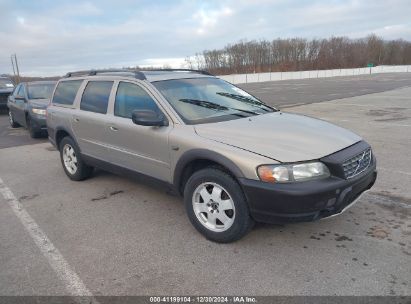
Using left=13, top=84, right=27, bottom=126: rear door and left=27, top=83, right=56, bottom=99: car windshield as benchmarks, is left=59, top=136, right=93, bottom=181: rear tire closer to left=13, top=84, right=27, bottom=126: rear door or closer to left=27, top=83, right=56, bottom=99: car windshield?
left=13, top=84, right=27, bottom=126: rear door

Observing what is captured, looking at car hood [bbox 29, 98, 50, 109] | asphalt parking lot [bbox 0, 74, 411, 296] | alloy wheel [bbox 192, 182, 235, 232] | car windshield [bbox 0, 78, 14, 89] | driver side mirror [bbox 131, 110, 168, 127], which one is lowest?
asphalt parking lot [bbox 0, 74, 411, 296]

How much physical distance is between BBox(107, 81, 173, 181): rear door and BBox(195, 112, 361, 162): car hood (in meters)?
0.57

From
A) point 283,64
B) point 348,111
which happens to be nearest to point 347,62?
point 283,64

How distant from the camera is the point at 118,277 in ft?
10.2

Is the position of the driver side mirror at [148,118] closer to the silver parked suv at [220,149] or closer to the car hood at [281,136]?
the silver parked suv at [220,149]

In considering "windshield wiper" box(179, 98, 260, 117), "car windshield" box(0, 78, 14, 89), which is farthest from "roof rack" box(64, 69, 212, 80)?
"car windshield" box(0, 78, 14, 89)

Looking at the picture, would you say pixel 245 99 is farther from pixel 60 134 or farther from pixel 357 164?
pixel 60 134

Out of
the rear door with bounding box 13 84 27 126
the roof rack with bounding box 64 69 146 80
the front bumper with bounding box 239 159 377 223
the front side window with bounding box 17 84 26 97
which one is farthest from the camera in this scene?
the front side window with bounding box 17 84 26 97

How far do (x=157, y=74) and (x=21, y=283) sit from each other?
2818mm

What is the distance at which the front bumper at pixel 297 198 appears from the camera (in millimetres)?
3045

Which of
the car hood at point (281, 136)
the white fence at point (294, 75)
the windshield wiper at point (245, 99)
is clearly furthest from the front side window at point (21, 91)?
the white fence at point (294, 75)

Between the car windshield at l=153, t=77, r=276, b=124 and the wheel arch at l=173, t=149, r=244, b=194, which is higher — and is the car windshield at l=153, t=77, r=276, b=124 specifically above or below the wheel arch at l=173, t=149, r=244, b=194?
above

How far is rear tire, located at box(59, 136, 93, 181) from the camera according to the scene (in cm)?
565

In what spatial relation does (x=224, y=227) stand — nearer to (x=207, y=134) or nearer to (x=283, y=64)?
(x=207, y=134)
